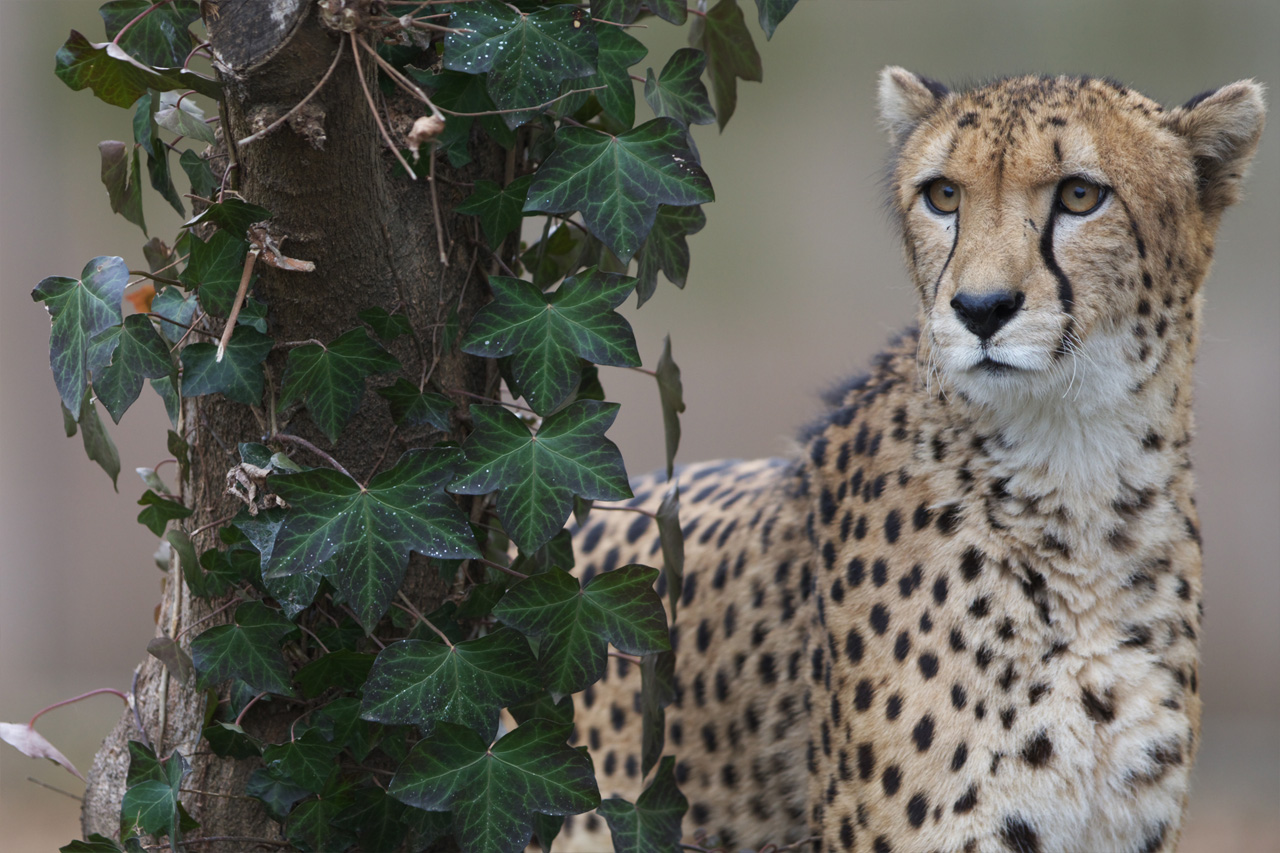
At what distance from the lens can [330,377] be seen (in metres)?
1.54

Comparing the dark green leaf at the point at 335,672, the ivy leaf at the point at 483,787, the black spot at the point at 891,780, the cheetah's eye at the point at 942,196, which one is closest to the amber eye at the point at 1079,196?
the cheetah's eye at the point at 942,196

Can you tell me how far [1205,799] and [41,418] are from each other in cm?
529

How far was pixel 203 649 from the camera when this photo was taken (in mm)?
1573

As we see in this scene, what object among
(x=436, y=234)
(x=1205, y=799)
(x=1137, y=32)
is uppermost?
(x=1137, y=32)

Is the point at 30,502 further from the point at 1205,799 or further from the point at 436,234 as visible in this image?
the point at 1205,799

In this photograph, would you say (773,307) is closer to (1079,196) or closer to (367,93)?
(1079,196)

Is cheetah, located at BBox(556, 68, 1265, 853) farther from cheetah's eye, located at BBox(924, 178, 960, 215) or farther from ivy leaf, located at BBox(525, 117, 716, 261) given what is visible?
ivy leaf, located at BBox(525, 117, 716, 261)

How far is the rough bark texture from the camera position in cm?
136

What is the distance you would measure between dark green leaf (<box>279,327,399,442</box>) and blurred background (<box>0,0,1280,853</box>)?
353cm

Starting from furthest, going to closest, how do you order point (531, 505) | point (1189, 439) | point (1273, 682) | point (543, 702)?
point (1273, 682), point (1189, 439), point (543, 702), point (531, 505)

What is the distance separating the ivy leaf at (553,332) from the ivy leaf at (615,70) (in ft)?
0.73

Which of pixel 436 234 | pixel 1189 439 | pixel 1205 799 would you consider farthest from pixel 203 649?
pixel 1205 799

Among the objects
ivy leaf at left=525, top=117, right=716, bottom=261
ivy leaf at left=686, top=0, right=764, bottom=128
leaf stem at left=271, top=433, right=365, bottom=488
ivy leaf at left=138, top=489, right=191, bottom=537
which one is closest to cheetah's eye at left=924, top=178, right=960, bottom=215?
ivy leaf at left=686, top=0, right=764, bottom=128

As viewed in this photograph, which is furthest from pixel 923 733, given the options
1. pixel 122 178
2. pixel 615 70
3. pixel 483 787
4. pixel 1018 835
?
pixel 122 178
